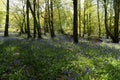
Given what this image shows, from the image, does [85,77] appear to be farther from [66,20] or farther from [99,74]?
[66,20]

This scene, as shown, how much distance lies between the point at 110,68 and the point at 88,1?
50.1 m

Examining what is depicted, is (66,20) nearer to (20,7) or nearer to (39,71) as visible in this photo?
(20,7)

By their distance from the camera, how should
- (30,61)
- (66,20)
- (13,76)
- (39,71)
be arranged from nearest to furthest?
(13,76) → (39,71) → (30,61) → (66,20)

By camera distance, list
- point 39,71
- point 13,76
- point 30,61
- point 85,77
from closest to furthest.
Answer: point 85,77 → point 13,76 → point 39,71 → point 30,61

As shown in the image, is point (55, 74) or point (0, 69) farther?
point (0, 69)

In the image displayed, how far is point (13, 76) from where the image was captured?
8078mm

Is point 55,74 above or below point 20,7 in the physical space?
below

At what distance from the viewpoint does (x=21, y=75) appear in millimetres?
8102

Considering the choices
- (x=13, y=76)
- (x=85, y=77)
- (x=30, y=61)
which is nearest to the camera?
(x=85, y=77)

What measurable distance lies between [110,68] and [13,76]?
369cm

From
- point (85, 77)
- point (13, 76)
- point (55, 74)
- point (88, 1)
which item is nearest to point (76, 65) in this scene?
point (55, 74)

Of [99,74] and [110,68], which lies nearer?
[99,74]

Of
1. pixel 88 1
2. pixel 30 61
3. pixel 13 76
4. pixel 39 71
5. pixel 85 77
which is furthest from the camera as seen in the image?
pixel 88 1

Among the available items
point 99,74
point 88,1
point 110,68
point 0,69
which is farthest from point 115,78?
point 88,1
